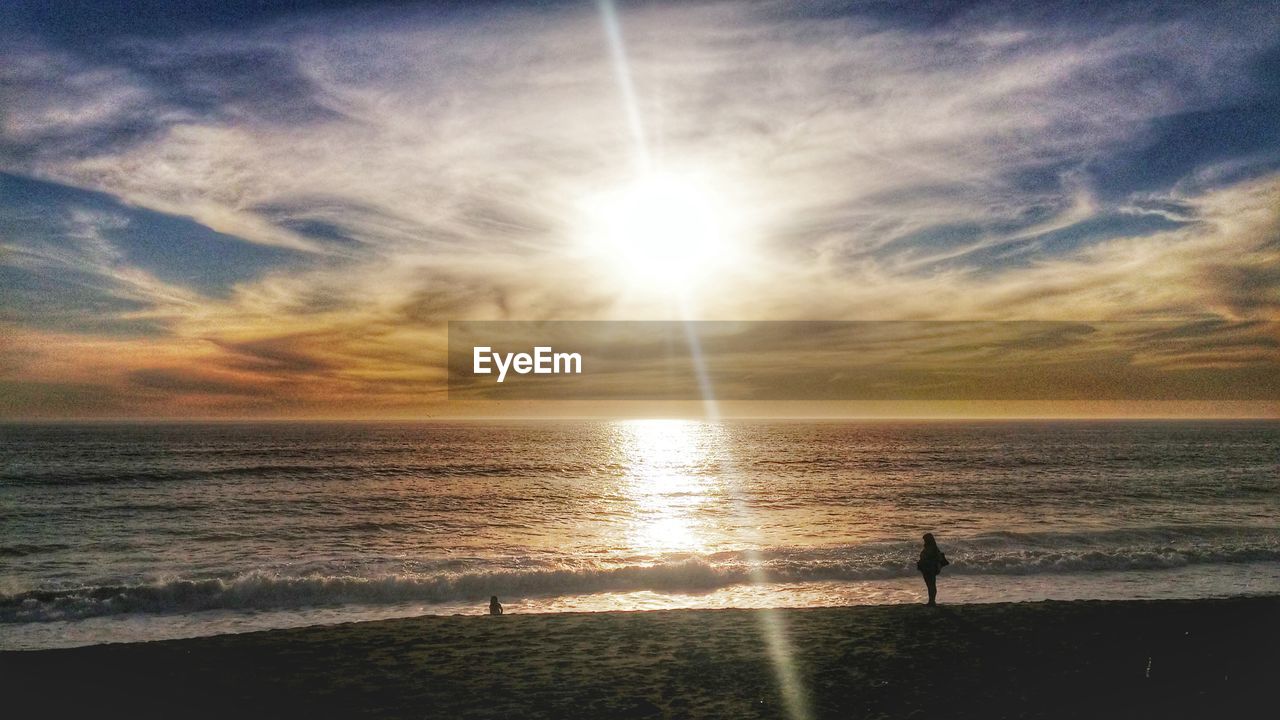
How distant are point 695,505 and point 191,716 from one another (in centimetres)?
4089

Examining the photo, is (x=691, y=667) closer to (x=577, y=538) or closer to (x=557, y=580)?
(x=557, y=580)

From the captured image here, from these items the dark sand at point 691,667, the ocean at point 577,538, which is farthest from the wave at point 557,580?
the dark sand at point 691,667

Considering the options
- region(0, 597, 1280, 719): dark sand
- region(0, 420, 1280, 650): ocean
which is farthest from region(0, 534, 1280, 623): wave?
region(0, 597, 1280, 719): dark sand

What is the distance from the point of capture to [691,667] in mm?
13531

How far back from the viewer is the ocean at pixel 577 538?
22.0 m

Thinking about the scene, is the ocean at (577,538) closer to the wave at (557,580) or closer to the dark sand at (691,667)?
the wave at (557,580)

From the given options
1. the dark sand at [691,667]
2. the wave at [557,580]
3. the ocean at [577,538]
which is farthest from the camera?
the ocean at [577,538]

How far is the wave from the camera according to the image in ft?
71.2

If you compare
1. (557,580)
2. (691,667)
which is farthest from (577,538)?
(691,667)

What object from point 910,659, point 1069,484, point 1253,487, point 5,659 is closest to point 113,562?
point 5,659

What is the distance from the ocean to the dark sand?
12.7 ft

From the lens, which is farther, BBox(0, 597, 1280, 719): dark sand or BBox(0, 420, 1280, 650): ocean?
BBox(0, 420, 1280, 650): ocean

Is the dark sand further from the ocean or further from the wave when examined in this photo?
the wave

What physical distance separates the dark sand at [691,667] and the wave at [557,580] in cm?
571
